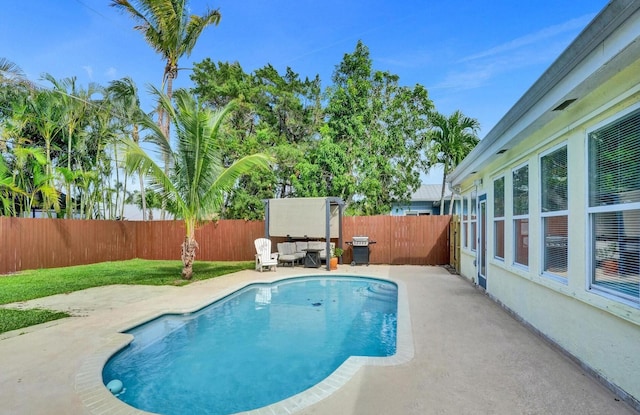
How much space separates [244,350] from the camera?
5.00m

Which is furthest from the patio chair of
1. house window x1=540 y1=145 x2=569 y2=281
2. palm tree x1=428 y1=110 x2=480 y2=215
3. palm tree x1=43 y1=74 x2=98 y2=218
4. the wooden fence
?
palm tree x1=428 y1=110 x2=480 y2=215

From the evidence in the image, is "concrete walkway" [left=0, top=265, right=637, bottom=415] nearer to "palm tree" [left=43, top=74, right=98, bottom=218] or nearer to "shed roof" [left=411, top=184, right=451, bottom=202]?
"palm tree" [left=43, top=74, right=98, bottom=218]

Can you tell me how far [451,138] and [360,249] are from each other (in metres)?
8.56

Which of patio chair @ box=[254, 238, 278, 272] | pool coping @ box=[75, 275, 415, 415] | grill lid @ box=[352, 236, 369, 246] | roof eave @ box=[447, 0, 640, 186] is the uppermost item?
roof eave @ box=[447, 0, 640, 186]

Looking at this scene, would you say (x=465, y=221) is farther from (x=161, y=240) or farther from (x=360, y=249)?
(x=161, y=240)

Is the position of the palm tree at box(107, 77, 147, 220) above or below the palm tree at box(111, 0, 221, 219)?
below

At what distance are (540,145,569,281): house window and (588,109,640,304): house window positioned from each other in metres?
0.59

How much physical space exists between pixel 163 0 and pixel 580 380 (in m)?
17.1

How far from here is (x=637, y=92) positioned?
9.11 ft

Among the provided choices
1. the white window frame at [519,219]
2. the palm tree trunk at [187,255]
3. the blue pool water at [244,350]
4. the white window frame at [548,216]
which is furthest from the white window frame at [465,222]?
the palm tree trunk at [187,255]

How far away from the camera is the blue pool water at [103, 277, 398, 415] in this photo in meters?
3.65

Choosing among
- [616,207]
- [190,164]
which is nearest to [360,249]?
[190,164]

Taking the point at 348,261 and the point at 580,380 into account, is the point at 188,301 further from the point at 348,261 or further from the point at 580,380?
the point at 348,261

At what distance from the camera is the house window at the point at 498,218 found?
6.83 m
